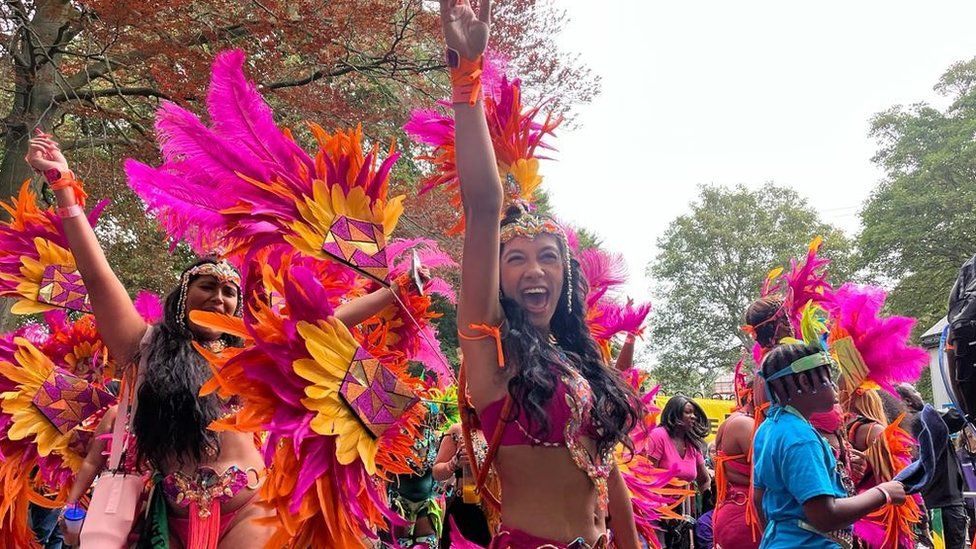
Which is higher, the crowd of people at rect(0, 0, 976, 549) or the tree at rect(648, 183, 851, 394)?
the tree at rect(648, 183, 851, 394)

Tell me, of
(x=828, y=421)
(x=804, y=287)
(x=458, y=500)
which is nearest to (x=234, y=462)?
(x=828, y=421)

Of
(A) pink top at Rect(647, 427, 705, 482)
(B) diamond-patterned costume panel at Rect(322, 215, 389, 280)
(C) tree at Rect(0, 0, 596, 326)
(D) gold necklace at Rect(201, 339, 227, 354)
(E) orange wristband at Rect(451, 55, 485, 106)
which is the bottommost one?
(A) pink top at Rect(647, 427, 705, 482)


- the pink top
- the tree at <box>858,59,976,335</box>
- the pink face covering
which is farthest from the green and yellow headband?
the tree at <box>858,59,976,335</box>

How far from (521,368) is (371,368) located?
1.79 feet

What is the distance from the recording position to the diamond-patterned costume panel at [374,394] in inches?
101

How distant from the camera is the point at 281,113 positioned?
8.71 metres

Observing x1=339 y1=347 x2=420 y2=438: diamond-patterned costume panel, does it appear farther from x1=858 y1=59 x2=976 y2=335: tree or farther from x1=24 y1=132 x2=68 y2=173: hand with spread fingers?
x1=858 y1=59 x2=976 y2=335: tree

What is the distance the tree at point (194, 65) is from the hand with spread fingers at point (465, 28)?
16.3ft

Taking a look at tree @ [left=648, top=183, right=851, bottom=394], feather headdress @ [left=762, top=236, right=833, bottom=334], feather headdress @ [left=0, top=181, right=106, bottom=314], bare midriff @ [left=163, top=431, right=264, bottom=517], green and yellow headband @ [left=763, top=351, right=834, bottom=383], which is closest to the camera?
bare midriff @ [left=163, top=431, right=264, bottom=517]

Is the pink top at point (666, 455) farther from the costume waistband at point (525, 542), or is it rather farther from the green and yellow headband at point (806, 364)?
the costume waistband at point (525, 542)

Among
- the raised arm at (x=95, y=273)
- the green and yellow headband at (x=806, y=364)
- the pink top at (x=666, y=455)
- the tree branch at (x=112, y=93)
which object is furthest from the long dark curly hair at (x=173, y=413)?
the tree branch at (x=112, y=93)

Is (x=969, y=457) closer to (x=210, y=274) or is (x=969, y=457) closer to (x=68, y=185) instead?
(x=210, y=274)

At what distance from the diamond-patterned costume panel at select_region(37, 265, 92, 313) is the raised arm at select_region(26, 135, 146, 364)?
1382 millimetres

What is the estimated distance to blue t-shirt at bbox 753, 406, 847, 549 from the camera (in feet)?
10.2
